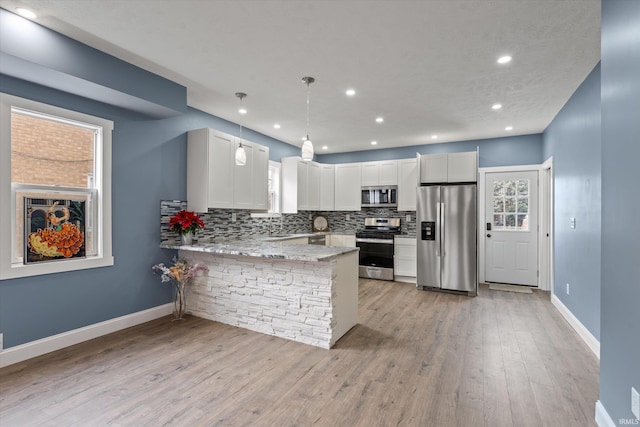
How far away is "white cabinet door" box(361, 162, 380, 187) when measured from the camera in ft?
20.6

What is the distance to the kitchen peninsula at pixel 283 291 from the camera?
3039 millimetres

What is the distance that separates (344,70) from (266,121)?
2.00m

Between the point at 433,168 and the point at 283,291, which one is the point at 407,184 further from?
the point at 283,291

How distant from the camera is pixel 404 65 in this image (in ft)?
9.60

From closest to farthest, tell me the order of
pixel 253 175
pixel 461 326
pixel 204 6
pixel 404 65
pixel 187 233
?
pixel 204 6
pixel 404 65
pixel 461 326
pixel 187 233
pixel 253 175

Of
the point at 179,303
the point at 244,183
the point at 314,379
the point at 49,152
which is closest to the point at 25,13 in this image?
the point at 49,152

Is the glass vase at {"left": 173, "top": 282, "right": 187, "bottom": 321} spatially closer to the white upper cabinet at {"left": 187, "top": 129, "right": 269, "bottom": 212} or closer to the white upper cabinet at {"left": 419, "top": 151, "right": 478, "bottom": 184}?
the white upper cabinet at {"left": 187, "top": 129, "right": 269, "bottom": 212}

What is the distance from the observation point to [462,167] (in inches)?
209

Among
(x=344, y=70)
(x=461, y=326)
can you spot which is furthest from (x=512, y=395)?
(x=344, y=70)

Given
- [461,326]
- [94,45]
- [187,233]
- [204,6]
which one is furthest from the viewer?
[187,233]

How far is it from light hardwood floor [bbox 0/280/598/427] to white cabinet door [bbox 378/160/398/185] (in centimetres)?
316

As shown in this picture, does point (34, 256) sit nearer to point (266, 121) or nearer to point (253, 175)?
point (253, 175)

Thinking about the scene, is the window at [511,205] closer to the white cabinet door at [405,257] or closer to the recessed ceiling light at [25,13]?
the white cabinet door at [405,257]

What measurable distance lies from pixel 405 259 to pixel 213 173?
3.71m
